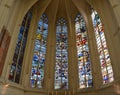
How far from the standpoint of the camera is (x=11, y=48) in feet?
36.3

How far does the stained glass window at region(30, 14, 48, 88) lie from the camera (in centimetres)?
1178

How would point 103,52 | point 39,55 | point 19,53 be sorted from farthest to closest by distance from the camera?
point 39,55 < point 19,53 < point 103,52

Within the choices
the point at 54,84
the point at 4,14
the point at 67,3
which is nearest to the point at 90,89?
the point at 54,84

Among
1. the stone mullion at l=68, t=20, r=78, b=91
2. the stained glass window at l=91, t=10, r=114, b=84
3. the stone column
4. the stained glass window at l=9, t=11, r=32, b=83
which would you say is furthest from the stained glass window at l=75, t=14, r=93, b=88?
the stained glass window at l=9, t=11, r=32, b=83

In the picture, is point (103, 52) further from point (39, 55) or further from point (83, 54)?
point (39, 55)

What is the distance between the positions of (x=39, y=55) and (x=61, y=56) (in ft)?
5.82

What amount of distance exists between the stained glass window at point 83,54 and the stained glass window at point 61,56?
3.50ft

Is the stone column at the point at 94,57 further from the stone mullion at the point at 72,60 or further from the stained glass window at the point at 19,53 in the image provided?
the stained glass window at the point at 19,53

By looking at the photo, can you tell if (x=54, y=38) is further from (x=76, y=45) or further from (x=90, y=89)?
(x=90, y=89)

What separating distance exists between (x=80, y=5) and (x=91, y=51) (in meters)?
4.66

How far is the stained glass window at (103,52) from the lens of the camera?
10.5 m

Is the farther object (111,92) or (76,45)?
(76,45)

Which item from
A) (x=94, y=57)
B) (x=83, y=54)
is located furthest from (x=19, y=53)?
(x=94, y=57)

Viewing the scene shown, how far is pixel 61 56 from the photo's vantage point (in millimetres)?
13453
